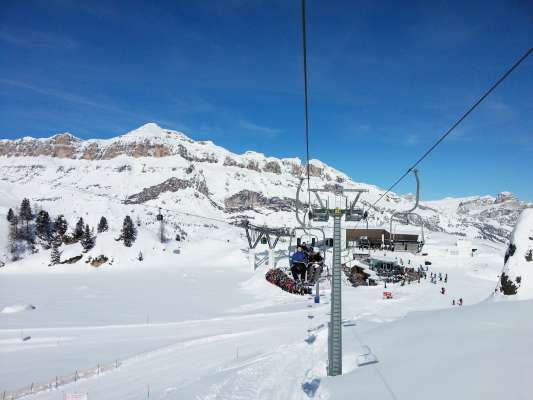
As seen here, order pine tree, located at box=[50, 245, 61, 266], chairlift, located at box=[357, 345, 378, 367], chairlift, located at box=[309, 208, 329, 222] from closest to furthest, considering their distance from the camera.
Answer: chairlift, located at box=[309, 208, 329, 222] → chairlift, located at box=[357, 345, 378, 367] → pine tree, located at box=[50, 245, 61, 266]

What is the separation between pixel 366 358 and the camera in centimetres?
1292

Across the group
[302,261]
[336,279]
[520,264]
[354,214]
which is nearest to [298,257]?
[302,261]

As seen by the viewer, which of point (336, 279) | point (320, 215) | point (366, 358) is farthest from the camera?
point (366, 358)

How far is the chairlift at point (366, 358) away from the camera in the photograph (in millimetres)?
12486

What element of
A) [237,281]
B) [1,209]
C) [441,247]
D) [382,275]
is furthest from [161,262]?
[1,209]

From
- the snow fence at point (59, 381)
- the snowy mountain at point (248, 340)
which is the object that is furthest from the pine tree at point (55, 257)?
the snow fence at point (59, 381)

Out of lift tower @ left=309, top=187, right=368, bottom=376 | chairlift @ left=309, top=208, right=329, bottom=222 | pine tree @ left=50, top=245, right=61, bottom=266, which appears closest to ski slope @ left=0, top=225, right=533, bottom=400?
lift tower @ left=309, top=187, right=368, bottom=376

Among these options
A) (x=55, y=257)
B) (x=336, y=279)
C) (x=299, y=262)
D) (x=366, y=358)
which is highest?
(x=336, y=279)

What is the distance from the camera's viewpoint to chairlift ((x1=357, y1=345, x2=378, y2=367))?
492 inches

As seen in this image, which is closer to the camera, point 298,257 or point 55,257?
point 298,257

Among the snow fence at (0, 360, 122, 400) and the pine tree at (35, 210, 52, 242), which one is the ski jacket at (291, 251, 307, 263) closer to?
the snow fence at (0, 360, 122, 400)

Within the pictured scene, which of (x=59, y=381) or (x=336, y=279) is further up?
(x=336, y=279)

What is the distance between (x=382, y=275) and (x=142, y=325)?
2981 cm

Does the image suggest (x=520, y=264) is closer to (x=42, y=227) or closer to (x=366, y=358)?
(x=366, y=358)
